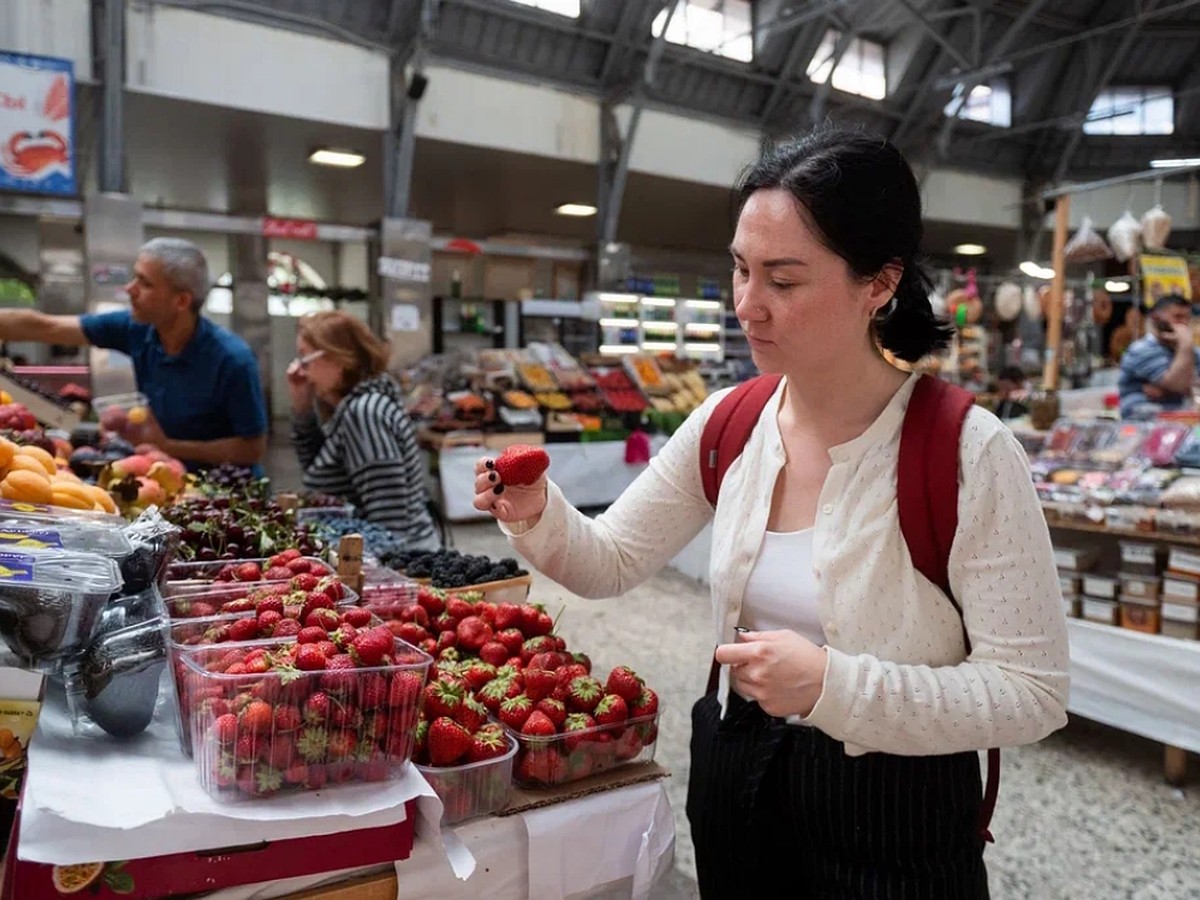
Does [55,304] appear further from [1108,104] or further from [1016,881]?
[1108,104]

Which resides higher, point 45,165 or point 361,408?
point 45,165

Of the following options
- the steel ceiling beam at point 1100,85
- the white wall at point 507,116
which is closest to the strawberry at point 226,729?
the white wall at point 507,116

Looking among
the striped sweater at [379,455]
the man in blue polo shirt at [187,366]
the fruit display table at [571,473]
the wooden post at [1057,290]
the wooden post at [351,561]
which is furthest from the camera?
the fruit display table at [571,473]

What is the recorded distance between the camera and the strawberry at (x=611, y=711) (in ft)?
4.81

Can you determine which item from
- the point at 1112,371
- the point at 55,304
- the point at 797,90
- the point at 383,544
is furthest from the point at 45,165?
the point at 1112,371

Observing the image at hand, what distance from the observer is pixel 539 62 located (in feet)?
30.8

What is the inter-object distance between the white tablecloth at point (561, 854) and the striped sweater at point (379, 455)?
199cm

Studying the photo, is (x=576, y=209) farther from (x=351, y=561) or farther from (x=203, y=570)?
(x=203, y=570)

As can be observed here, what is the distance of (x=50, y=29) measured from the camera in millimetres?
6680

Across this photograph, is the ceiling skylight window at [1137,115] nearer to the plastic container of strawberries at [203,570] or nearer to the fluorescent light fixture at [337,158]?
the fluorescent light fixture at [337,158]

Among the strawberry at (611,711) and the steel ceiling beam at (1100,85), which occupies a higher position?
the steel ceiling beam at (1100,85)

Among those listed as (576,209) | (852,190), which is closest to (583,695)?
(852,190)

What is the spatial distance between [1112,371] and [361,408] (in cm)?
1277

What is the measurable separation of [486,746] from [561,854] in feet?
0.72
